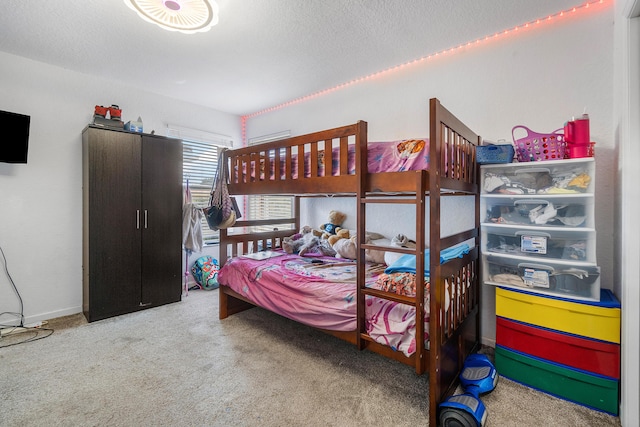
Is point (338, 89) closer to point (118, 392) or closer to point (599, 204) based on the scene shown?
point (599, 204)

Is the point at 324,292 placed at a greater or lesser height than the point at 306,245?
lesser

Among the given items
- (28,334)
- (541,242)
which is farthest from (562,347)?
(28,334)

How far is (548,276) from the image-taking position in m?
1.93

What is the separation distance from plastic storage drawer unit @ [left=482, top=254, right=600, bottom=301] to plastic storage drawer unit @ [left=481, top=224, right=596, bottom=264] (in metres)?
0.05

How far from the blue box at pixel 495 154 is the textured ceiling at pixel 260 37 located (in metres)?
1.01

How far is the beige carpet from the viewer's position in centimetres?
163

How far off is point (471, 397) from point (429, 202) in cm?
114

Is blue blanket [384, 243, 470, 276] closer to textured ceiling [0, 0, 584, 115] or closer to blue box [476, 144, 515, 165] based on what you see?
blue box [476, 144, 515, 165]

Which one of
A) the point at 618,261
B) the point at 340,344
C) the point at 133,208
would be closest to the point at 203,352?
the point at 340,344

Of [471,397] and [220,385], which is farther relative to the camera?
[220,385]

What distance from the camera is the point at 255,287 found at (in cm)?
257

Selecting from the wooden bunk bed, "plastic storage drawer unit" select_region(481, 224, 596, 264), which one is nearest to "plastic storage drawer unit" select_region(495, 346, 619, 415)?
the wooden bunk bed

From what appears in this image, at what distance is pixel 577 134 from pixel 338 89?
8.05ft

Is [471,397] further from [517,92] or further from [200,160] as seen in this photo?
[200,160]
